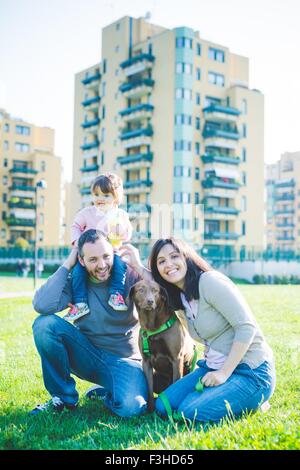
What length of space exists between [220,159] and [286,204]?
47368 mm

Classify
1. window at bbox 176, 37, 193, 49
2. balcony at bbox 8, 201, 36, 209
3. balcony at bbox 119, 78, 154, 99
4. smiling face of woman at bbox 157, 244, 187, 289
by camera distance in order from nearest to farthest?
smiling face of woman at bbox 157, 244, 187, 289 < window at bbox 176, 37, 193, 49 < balcony at bbox 119, 78, 154, 99 < balcony at bbox 8, 201, 36, 209

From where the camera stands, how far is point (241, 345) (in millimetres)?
3949

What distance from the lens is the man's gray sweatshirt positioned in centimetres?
456

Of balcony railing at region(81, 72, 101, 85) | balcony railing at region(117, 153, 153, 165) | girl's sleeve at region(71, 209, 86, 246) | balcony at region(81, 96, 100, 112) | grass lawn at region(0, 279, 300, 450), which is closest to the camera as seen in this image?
grass lawn at region(0, 279, 300, 450)

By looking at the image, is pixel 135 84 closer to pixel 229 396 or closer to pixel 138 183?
pixel 138 183

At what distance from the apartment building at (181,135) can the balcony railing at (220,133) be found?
107mm

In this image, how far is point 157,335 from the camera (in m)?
4.41

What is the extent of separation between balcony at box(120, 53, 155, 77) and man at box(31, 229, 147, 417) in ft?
173

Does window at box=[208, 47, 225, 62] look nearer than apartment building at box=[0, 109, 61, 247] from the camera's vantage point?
Yes

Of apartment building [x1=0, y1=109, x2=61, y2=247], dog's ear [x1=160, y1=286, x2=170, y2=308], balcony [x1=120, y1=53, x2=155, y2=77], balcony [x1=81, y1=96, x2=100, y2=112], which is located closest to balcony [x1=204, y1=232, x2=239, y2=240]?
balcony [x1=120, y1=53, x2=155, y2=77]

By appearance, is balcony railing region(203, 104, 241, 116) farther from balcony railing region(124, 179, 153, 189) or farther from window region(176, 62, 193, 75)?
balcony railing region(124, 179, 153, 189)

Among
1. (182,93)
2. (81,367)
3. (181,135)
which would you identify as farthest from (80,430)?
(182,93)

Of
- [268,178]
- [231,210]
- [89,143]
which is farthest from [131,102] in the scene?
[268,178]

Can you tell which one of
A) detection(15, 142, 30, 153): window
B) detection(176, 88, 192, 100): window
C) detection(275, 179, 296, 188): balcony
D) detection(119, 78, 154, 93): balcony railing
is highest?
detection(119, 78, 154, 93): balcony railing
